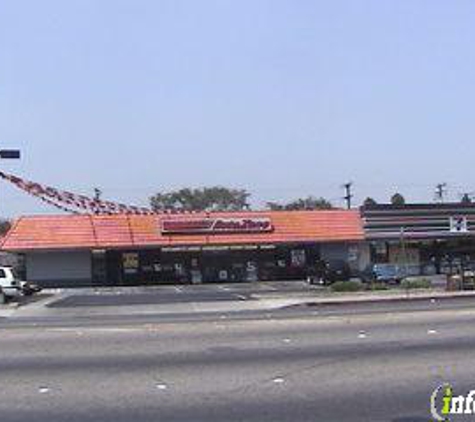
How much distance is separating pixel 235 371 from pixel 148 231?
163 feet

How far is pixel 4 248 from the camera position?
59531mm

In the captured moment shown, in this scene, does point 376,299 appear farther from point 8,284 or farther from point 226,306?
point 8,284

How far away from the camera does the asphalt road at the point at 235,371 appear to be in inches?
428

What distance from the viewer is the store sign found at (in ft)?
208

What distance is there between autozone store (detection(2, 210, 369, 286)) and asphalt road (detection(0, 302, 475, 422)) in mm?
42098

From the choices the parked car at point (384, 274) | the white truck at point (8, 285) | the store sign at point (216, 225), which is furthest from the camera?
the store sign at point (216, 225)

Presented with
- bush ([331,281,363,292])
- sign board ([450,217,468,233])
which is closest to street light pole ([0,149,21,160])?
bush ([331,281,363,292])

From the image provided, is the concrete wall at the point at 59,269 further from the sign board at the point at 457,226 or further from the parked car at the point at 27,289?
the sign board at the point at 457,226

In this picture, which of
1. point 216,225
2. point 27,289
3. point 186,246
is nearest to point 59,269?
point 186,246

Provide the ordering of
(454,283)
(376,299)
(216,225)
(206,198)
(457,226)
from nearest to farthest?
1. (376,299)
2. (454,283)
3. (216,225)
4. (457,226)
5. (206,198)

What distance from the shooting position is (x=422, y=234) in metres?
65.5

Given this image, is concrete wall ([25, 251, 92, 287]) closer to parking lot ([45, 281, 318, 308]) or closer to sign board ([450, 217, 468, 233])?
parking lot ([45, 281, 318, 308])

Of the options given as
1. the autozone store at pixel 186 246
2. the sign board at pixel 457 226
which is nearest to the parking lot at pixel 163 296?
the autozone store at pixel 186 246

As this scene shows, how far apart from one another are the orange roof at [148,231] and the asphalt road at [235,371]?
41567 mm
